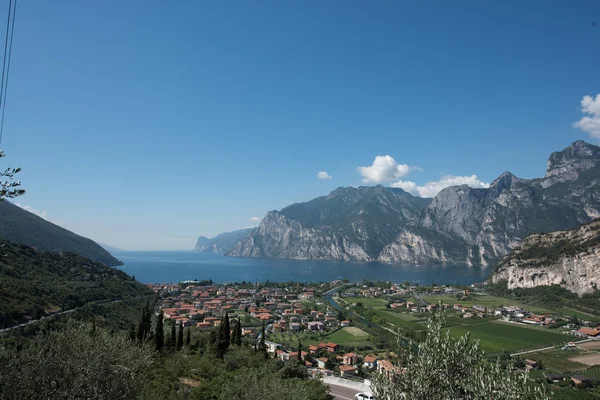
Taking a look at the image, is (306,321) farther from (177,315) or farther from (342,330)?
(177,315)

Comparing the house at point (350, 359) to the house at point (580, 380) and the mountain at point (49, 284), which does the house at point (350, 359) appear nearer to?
the house at point (580, 380)

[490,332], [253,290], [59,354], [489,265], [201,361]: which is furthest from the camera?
[489,265]

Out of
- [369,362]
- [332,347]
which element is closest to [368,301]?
[332,347]

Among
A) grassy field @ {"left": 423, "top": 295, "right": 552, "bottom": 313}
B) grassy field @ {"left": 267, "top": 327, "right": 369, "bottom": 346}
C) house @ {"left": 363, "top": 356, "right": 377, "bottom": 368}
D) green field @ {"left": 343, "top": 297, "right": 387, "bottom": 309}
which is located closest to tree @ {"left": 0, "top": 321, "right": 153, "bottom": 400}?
house @ {"left": 363, "top": 356, "right": 377, "bottom": 368}

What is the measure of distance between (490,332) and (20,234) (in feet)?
415

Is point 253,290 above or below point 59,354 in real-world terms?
Result: below

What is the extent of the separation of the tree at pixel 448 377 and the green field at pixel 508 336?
148 feet

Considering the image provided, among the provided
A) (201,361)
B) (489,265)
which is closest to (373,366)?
(201,361)

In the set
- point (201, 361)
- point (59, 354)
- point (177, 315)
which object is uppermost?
point (59, 354)

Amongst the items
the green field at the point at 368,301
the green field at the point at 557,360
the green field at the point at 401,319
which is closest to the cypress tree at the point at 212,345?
the green field at the point at 557,360

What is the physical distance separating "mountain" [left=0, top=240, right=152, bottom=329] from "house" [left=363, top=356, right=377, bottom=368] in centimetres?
3769

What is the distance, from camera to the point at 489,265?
7490 inches

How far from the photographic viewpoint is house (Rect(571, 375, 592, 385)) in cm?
3419

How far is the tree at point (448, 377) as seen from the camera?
24.0 ft
